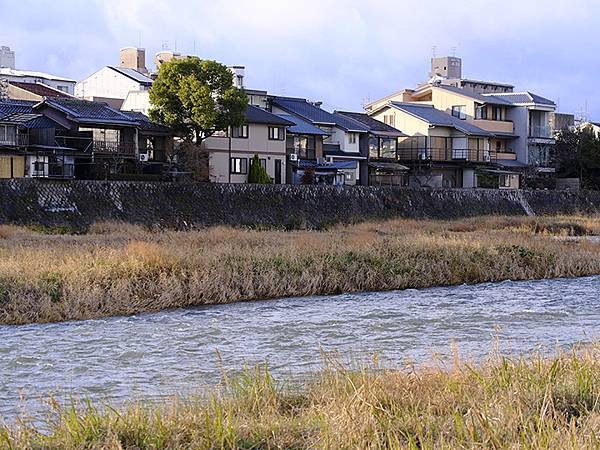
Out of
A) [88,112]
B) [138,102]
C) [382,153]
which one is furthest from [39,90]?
[382,153]

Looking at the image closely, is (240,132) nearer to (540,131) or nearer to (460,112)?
(460,112)

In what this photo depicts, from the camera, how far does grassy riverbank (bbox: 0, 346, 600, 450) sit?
6223 mm

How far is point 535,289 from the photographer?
827 inches

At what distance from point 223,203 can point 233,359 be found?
25.4 meters

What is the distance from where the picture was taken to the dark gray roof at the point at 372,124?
5606cm

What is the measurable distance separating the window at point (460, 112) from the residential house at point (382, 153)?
23.9 feet

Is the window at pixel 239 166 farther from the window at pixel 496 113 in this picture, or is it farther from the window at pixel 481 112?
the window at pixel 496 113

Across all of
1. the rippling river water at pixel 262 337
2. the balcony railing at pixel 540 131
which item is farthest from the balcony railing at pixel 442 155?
the rippling river water at pixel 262 337

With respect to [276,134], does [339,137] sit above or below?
above

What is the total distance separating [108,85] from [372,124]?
2032 cm

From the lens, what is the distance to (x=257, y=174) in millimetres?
44750

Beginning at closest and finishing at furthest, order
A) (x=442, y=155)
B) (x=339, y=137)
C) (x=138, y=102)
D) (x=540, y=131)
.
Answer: (x=138, y=102) → (x=339, y=137) → (x=442, y=155) → (x=540, y=131)

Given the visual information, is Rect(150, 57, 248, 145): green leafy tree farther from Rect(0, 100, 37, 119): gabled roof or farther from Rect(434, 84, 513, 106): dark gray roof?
Rect(434, 84, 513, 106): dark gray roof

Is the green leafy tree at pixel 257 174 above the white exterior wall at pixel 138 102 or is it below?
below
